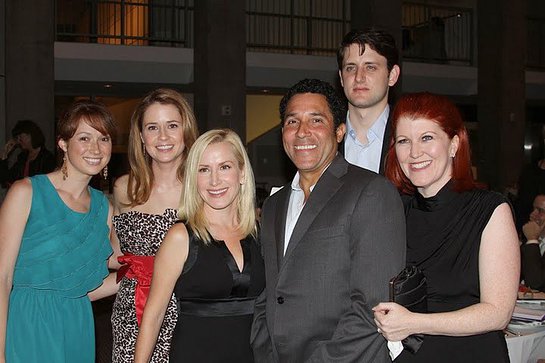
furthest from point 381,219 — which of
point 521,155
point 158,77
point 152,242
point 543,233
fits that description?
point 521,155

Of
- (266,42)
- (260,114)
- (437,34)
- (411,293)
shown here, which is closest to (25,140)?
(411,293)

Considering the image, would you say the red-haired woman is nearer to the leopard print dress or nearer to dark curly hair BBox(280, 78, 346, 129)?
dark curly hair BBox(280, 78, 346, 129)

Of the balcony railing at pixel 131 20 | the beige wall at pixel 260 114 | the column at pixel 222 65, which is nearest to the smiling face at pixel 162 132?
the column at pixel 222 65

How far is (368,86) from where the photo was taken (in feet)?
10.3

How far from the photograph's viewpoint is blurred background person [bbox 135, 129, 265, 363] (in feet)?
8.50

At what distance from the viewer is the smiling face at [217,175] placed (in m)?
2.69

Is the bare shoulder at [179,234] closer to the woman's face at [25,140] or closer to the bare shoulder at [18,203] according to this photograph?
the bare shoulder at [18,203]

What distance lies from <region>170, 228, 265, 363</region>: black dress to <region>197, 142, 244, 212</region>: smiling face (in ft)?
0.55

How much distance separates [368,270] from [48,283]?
1455 millimetres

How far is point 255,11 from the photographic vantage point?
15273mm

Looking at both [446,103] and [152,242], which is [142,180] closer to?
[152,242]

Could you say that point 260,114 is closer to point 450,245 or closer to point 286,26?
point 286,26

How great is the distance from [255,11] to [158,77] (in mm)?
3524

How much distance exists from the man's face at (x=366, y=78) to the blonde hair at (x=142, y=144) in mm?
751
